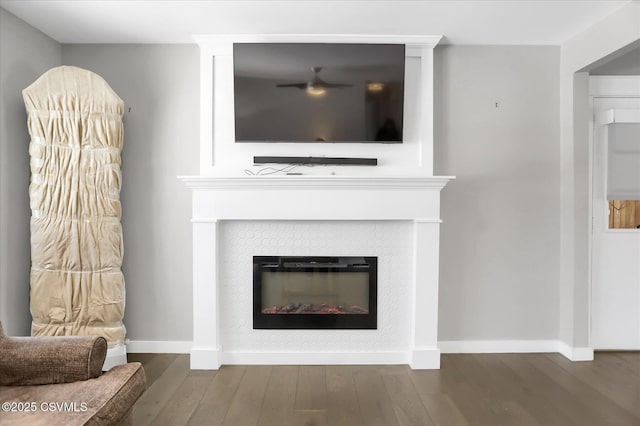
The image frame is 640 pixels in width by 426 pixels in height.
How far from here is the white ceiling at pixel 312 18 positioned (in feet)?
9.18

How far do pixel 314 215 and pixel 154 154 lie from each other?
4.71 feet

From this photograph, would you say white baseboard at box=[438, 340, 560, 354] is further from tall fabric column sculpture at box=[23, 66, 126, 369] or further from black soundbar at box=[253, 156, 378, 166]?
tall fabric column sculpture at box=[23, 66, 126, 369]

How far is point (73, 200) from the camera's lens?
3.04 meters

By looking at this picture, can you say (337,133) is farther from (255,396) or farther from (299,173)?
(255,396)

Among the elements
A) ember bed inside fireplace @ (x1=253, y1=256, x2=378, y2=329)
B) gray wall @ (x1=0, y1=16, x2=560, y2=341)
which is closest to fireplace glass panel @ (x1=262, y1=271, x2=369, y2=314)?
Result: ember bed inside fireplace @ (x1=253, y1=256, x2=378, y2=329)

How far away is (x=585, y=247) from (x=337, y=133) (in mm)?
2198

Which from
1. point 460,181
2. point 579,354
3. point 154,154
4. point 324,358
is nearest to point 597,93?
point 460,181

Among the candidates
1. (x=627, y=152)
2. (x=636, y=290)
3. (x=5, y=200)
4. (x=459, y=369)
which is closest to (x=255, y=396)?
(x=459, y=369)

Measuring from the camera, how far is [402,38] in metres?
3.25

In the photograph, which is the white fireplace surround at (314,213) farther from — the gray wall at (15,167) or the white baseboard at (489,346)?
the gray wall at (15,167)

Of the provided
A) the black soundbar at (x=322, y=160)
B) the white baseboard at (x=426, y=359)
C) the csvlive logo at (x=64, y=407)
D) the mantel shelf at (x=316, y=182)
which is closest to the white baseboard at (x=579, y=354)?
the white baseboard at (x=426, y=359)

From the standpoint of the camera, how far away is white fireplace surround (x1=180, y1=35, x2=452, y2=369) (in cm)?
322

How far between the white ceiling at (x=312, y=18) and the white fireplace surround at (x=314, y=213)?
123 millimetres

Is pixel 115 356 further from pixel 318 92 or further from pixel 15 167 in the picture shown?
pixel 318 92
